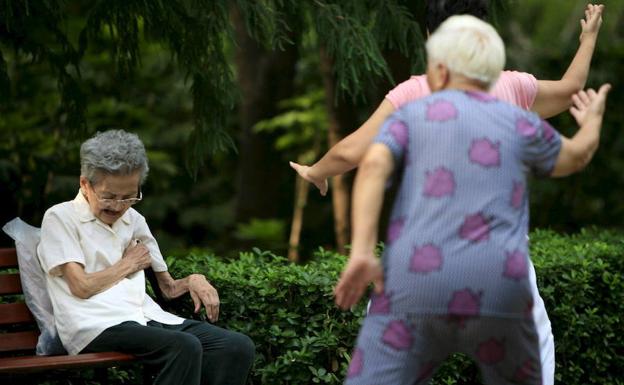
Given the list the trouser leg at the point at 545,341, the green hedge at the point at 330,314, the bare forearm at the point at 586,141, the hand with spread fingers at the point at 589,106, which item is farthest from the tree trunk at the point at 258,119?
the bare forearm at the point at 586,141

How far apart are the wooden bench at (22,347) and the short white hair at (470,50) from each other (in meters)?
1.98

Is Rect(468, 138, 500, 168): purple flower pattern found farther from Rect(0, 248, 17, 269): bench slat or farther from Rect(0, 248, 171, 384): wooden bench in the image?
Rect(0, 248, 17, 269): bench slat

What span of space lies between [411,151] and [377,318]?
1.59 ft

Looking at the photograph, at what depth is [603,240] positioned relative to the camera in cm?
733

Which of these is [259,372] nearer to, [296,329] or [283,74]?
[296,329]

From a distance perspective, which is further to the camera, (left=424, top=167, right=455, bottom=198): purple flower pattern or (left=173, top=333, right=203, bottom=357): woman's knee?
(left=173, top=333, right=203, bottom=357): woman's knee

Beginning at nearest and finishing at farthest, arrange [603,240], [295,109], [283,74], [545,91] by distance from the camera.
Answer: [545,91] → [603,240] → [283,74] → [295,109]

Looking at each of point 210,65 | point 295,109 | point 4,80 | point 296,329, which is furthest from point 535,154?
point 295,109

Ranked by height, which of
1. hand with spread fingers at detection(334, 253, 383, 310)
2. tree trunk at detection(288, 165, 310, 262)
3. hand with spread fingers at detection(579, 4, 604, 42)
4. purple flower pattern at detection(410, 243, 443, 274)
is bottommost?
tree trunk at detection(288, 165, 310, 262)

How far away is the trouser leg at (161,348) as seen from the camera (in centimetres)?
462

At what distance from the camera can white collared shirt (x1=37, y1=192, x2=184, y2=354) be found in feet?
15.4

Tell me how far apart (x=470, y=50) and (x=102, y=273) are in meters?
2.10

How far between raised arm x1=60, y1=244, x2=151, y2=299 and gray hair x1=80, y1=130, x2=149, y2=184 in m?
0.36

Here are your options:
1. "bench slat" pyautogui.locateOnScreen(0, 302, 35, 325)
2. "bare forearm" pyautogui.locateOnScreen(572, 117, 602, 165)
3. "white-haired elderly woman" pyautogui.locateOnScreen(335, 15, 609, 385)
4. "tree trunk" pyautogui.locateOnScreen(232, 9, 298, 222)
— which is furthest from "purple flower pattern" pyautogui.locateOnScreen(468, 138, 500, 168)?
"tree trunk" pyautogui.locateOnScreen(232, 9, 298, 222)
